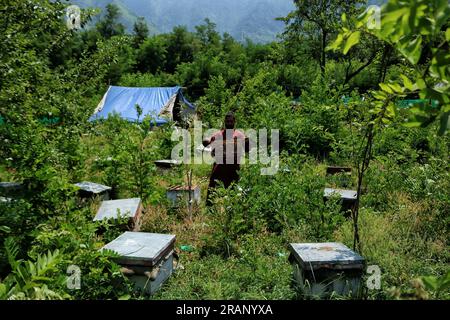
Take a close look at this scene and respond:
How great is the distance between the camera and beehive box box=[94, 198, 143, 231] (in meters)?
4.03

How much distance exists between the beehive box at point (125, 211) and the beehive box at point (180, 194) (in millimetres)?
711

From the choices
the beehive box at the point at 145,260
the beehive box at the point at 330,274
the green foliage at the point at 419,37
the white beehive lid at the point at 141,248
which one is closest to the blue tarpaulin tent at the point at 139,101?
the white beehive lid at the point at 141,248

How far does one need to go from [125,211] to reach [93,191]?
43.4 inches

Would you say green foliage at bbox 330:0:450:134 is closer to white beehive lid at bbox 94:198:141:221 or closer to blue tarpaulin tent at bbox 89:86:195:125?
white beehive lid at bbox 94:198:141:221

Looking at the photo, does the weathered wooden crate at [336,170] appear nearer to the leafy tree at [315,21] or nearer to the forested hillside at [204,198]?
the forested hillside at [204,198]

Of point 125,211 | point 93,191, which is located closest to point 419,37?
point 125,211

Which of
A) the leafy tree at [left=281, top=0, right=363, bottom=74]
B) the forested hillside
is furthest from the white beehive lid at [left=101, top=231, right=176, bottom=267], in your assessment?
the leafy tree at [left=281, top=0, right=363, bottom=74]

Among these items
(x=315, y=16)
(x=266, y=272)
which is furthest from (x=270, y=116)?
(x=315, y=16)

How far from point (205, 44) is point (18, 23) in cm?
3519

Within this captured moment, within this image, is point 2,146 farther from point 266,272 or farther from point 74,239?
point 266,272

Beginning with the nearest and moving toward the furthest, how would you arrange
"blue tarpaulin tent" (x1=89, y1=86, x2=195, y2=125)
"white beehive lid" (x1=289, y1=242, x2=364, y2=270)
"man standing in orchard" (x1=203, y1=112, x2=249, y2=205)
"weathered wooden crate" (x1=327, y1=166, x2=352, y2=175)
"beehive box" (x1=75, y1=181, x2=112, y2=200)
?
"white beehive lid" (x1=289, y1=242, x2=364, y2=270), "beehive box" (x1=75, y1=181, x2=112, y2=200), "man standing in orchard" (x1=203, y1=112, x2=249, y2=205), "weathered wooden crate" (x1=327, y1=166, x2=352, y2=175), "blue tarpaulin tent" (x1=89, y1=86, x2=195, y2=125)

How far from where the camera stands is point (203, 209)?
496 centimetres

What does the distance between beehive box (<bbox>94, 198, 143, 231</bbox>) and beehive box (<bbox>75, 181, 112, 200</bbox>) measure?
1.86 feet

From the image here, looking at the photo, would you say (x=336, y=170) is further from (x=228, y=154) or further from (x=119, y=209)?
(x=119, y=209)
